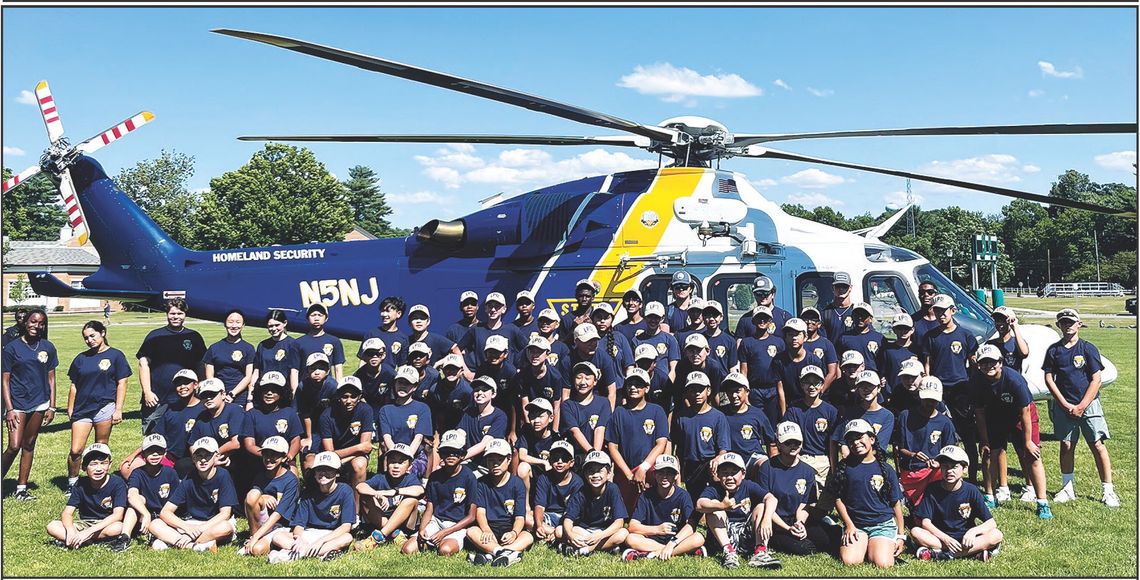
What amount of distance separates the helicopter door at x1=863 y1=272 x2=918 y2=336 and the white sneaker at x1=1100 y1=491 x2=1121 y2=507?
8.58 ft

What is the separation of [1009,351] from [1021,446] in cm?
92

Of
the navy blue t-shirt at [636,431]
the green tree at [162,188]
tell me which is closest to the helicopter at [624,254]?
the navy blue t-shirt at [636,431]

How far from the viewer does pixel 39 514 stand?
6758 mm

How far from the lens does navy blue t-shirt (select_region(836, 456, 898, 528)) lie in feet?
17.6

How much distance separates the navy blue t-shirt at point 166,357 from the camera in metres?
7.35

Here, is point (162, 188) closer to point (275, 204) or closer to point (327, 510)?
point (275, 204)

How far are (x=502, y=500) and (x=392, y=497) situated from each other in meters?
0.93

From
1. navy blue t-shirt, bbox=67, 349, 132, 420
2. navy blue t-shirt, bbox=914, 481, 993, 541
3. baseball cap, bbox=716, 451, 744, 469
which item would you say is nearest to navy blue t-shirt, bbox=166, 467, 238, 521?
navy blue t-shirt, bbox=67, 349, 132, 420

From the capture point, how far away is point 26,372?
7.25 meters

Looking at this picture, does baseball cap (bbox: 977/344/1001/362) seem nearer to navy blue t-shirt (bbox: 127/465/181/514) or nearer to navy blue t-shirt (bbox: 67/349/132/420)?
navy blue t-shirt (bbox: 127/465/181/514)

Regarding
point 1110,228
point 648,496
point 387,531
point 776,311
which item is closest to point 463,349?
point 387,531

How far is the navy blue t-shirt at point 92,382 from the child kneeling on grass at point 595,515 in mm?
4382

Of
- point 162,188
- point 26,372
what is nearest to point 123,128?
point 26,372

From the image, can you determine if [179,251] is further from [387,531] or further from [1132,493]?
[1132,493]
